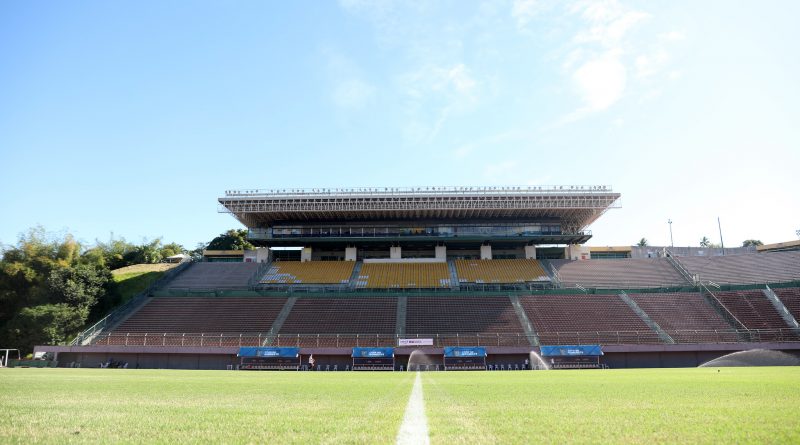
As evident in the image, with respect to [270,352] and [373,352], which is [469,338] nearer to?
[373,352]

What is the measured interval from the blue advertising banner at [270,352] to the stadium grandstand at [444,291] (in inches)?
58.4

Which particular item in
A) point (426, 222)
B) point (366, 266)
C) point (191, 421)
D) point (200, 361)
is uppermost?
point (426, 222)

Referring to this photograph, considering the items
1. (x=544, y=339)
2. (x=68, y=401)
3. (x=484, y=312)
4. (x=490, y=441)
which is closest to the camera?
(x=490, y=441)

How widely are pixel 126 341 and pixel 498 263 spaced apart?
38743 millimetres

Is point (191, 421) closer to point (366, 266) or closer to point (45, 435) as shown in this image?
point (45, 435)

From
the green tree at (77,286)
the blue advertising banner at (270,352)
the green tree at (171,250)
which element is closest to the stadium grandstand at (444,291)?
the blue advertising banner at (270,352)

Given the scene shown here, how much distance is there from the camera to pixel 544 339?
3606 centimetres

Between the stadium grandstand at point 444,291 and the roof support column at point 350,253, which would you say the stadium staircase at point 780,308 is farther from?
the roof support column at point 350,253

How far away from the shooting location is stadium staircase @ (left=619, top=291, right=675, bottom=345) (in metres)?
35.9

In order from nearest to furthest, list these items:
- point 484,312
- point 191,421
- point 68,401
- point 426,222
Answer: point 191,421, point 68,401, point 484,312, point 426,222

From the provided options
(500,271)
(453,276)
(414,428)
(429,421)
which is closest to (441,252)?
(453,276)

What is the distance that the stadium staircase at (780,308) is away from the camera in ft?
120

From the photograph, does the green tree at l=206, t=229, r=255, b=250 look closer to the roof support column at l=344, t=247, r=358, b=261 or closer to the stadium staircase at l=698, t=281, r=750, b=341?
the roof support column at l=344, t=247, r=358, b=261

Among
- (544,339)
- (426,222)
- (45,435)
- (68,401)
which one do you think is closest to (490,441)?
(45,435)
